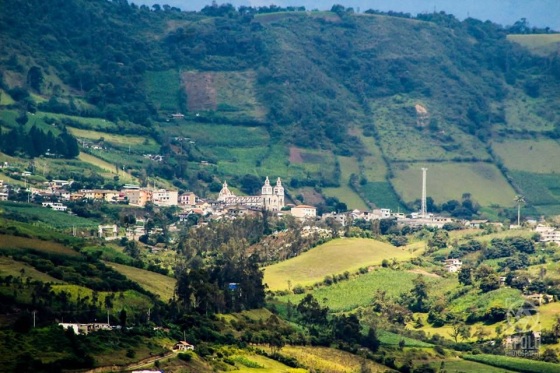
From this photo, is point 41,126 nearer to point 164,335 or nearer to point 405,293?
point 405,293

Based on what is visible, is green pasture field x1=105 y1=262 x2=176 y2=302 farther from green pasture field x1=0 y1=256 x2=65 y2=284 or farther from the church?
the church

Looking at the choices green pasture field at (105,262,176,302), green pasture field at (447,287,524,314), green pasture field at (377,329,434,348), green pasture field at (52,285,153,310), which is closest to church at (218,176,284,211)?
green pasture field at (447,287,524,314)

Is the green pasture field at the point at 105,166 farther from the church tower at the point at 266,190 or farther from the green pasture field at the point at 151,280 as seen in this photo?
the green pasture field at the point at 151,280

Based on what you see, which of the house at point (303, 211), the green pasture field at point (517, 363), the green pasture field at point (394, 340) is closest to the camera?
Answer: the green pasture field at point (517, 363)

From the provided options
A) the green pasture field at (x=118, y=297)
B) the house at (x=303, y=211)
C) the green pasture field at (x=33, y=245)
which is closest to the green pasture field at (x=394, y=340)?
the green pasture field at (x=118, y=297)

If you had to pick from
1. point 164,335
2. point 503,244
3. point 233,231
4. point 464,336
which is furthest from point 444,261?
point 164,335
